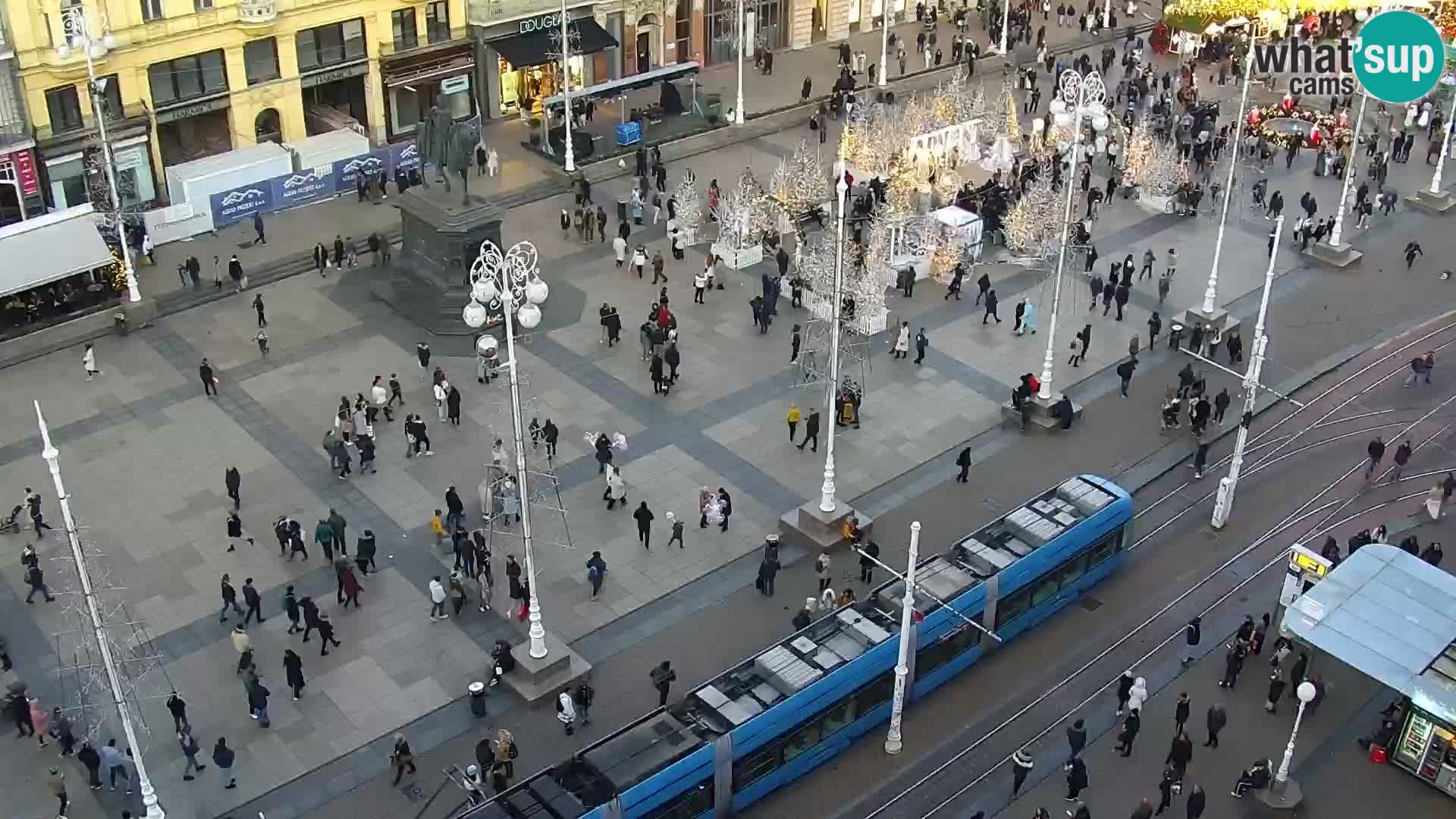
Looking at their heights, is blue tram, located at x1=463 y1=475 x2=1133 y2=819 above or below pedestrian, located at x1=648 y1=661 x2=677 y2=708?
above

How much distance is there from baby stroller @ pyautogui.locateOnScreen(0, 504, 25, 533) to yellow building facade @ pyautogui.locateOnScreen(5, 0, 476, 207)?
15731mm

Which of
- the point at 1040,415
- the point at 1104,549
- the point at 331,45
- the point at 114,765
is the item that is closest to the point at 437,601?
the point at 114,765

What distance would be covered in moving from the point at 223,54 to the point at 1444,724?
43095 mm

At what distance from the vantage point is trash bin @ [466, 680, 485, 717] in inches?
1168

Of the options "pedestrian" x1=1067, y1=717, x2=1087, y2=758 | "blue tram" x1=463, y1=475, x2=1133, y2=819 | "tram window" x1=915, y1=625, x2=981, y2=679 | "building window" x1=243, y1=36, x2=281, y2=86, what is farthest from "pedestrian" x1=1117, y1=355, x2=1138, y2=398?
"building window" x1=243, y1=36, x2=281, y2=86

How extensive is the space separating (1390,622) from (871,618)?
34.0 feet

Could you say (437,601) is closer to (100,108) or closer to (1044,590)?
(1044,590)

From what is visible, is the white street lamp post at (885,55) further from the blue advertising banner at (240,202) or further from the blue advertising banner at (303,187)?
the blue advertising banner at (240,202)

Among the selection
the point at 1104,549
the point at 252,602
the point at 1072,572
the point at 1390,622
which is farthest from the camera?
the point at 1104,549

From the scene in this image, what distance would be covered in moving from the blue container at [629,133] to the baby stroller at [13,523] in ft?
94.9

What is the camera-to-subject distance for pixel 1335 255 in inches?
1983

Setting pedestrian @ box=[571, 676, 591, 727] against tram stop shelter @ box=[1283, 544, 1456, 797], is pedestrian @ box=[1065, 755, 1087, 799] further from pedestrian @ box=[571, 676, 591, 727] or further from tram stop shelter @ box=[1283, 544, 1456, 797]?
pedestrian @ box=[571, 676, 591, 727]

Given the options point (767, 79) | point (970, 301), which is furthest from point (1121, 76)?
point (970, 301)

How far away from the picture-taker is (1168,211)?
53750mm
